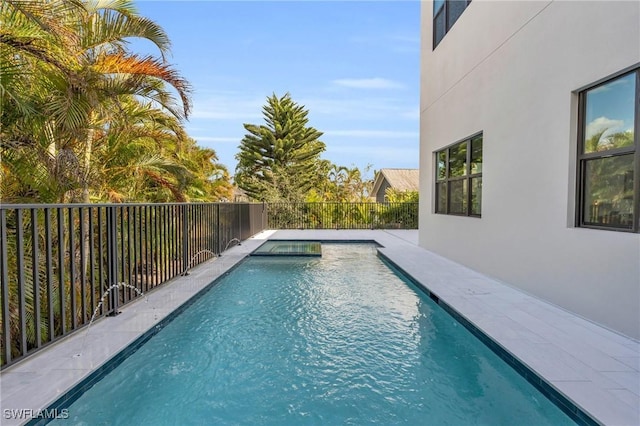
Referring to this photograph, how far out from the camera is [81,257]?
10.5 feet

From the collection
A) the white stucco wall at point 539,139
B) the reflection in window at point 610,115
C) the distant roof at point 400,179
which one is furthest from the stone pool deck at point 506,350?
the distant roof at point 400,179

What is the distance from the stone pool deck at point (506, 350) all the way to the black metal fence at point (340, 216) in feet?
35.3

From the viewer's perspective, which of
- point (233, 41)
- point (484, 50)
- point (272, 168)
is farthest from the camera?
point (272, 168)

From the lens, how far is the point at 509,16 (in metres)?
4.95

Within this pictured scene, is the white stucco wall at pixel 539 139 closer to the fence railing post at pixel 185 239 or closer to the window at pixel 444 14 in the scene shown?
the window at pixel 444 14

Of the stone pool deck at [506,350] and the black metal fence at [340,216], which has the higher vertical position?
the black metal fence at [340,216]

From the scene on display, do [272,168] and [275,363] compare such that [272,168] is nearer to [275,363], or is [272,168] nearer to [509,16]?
[509,16]

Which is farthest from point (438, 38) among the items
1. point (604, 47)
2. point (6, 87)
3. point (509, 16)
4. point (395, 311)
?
point (6, 87)

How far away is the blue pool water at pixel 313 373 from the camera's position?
2229 millimetres

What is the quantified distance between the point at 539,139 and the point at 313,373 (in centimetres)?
361

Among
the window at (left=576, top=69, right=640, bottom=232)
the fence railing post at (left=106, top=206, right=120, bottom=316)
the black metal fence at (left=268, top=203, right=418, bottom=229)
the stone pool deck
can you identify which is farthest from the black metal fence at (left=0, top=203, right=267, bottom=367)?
the black metal fence at (left=268, top=203, right=418, bottom=229)

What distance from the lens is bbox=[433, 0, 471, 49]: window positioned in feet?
22.4

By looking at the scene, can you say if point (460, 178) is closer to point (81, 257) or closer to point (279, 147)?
point (81, 257)

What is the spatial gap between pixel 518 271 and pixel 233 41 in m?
14.4
